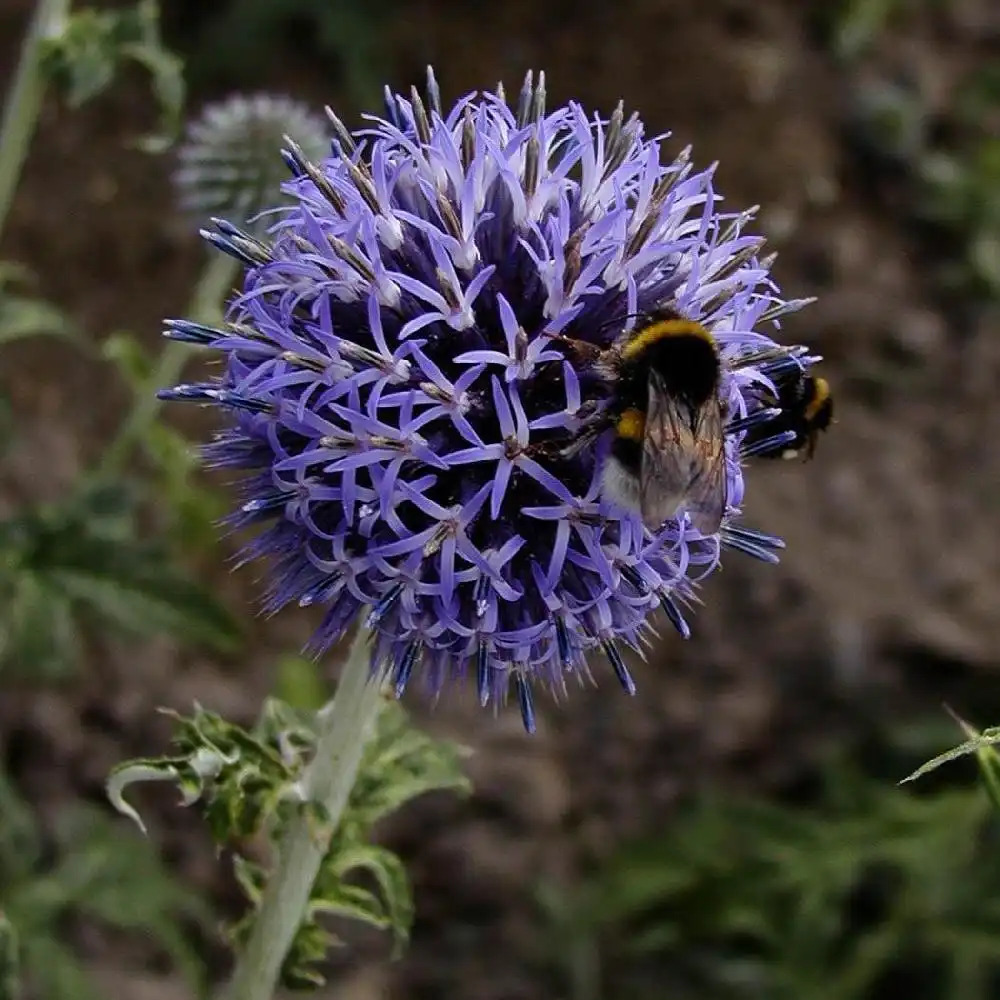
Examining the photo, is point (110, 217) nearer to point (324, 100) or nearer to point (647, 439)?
point (324, 100)

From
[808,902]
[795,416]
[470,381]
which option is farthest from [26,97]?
[808,902]

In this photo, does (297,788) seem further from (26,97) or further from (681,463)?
(26,97)

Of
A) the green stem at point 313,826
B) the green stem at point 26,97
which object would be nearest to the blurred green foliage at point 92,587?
the green stem at point 313,826

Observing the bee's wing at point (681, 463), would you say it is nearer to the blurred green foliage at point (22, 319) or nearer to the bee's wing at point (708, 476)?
the bee's wing at point (708, 476)

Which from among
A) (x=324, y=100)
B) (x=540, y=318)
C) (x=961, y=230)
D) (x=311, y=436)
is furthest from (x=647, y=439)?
(x=961, y=230)

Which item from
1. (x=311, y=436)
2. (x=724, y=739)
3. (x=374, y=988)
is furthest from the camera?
(x=724, y=739)

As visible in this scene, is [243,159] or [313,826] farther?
[243,159]
